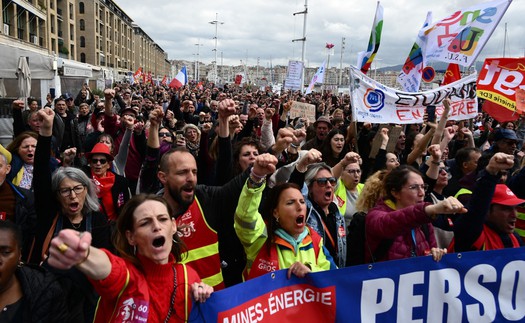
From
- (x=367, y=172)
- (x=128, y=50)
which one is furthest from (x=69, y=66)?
(x=128, y=50)

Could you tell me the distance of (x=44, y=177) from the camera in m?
3.11

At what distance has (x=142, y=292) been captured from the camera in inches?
78.2

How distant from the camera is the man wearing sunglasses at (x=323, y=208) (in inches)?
124

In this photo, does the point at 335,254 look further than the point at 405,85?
No

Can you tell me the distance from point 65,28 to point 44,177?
61412 millimetres

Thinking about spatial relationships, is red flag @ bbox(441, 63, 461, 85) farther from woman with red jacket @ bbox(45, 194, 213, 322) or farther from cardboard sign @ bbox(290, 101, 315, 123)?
woman with red jacket @ bbox(45, 194, 213, 322)

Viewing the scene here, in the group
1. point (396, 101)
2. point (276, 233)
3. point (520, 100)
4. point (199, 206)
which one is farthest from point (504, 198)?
point (520, 100)

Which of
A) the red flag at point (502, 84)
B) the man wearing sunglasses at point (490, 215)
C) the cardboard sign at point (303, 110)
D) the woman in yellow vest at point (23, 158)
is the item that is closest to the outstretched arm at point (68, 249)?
the man wearing sunglasses at point (490, 215)

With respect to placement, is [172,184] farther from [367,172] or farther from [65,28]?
[65,28]

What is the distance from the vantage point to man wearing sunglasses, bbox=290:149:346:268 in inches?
124

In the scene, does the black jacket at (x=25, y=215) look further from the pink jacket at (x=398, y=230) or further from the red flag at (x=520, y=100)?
the red flag at (x=520, y=100)

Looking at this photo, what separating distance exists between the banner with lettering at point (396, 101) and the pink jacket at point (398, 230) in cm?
362

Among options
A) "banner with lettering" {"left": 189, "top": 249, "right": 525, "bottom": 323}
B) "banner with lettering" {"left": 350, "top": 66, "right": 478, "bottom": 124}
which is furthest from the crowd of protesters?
"banner with lettering" {"left": 350, "top": 66, "right": 478, "bottom": 124}

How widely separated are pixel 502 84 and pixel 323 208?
5.46 m
